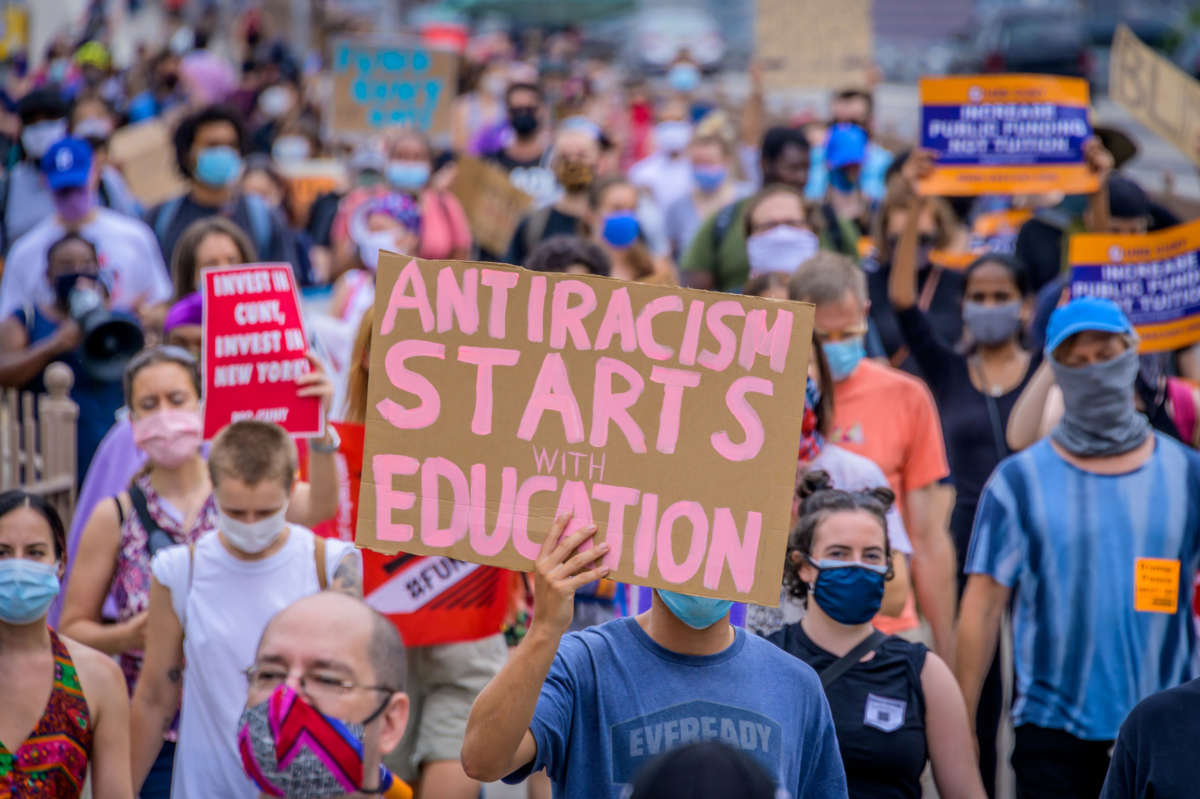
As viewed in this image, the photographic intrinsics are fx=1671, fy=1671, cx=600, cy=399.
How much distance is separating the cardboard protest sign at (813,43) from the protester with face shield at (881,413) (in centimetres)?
844

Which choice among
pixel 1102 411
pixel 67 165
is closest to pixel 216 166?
pixel 67 165

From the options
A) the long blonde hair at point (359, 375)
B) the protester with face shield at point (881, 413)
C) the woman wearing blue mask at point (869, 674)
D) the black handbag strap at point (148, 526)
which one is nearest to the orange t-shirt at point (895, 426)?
the protester with face shield at point (881, 413)

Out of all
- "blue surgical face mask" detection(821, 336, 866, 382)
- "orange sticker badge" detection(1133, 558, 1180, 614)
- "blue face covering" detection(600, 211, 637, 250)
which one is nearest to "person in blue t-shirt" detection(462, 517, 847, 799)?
"orange sticker badge" detection(1133, 558, 1180, 614)

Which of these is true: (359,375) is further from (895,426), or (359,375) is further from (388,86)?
(388,86)

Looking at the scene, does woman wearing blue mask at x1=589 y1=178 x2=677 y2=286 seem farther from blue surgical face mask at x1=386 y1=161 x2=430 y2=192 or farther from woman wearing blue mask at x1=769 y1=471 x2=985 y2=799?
woman wearing blue mask at x1=769 y1=471 x2=985 y2=799

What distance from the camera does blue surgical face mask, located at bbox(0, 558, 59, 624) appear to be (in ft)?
13.8

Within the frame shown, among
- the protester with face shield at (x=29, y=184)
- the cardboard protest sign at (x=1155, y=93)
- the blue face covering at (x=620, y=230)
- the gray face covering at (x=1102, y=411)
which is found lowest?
the gray face covering at (x=1102, y=411)

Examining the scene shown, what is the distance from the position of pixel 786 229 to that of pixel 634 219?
1.81 m

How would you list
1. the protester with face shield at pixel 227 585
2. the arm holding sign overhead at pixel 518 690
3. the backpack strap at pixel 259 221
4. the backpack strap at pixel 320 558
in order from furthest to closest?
1. the backpack strap at pixel 259 221
2. the backpack strap at pixel 320 558
3. the protester with face shield at pixel 227 585
4. the arm holding sign overhead at pixel 518 690

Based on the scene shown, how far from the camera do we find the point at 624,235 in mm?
8586

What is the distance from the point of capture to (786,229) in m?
6.96

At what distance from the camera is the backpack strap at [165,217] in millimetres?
8977

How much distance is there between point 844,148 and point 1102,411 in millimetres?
4444

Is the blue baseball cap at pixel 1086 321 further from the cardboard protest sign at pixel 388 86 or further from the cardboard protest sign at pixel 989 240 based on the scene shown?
the cardboard protest sign at pixel 388 86
